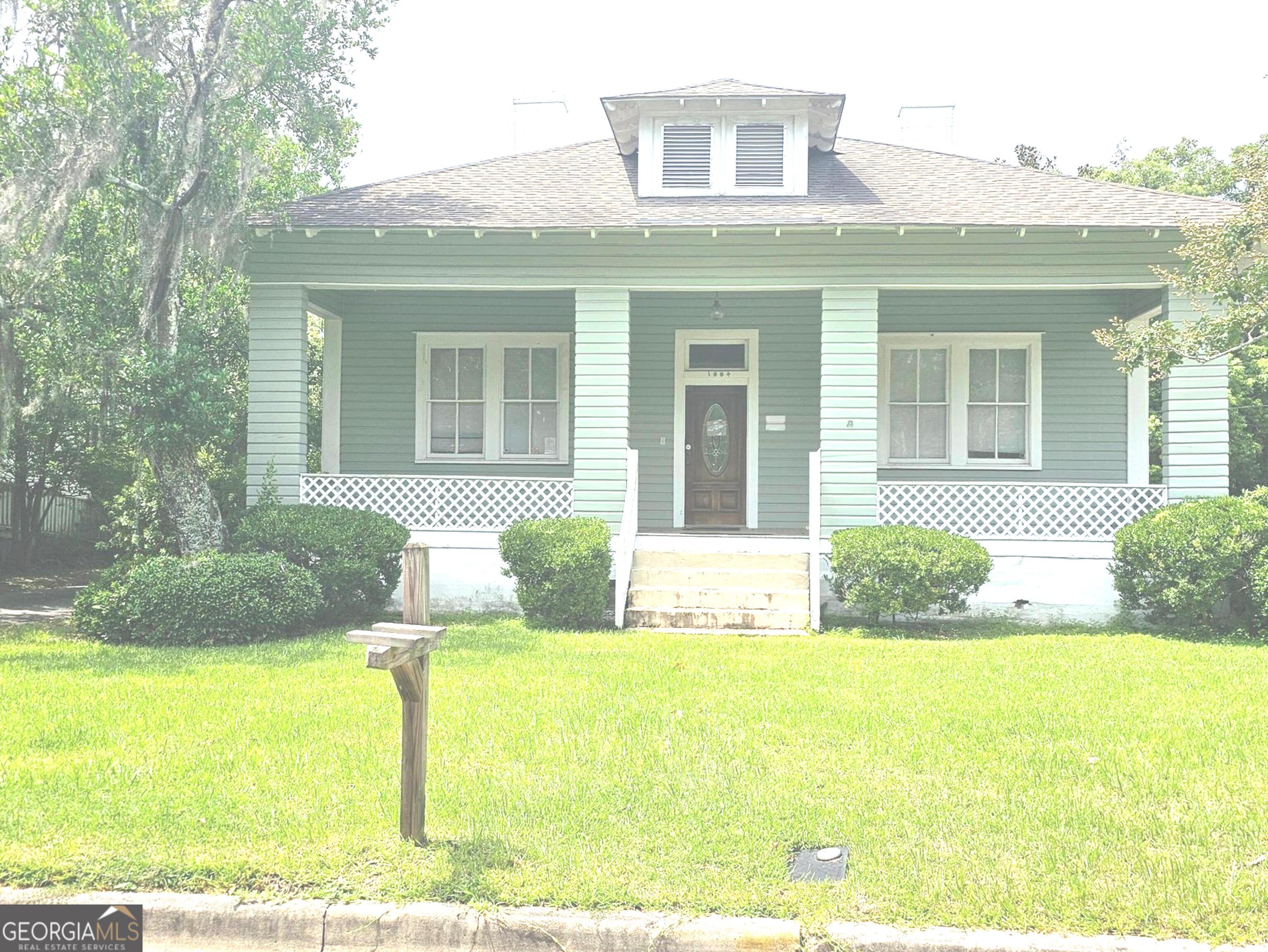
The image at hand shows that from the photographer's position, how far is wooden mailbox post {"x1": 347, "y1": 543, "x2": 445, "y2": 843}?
4.24m

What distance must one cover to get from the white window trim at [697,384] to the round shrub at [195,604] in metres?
5.94

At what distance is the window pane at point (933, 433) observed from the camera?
14195 mm

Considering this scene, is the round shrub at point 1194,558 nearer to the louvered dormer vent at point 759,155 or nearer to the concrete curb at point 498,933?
the louvered dormer vent at point 759,155

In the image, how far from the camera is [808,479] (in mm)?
13992

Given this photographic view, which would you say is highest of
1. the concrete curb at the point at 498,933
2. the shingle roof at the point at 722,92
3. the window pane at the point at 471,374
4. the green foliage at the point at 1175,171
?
the green foliage at the point at 1175,171

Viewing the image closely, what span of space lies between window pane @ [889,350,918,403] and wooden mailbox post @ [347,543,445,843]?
36.0 feet

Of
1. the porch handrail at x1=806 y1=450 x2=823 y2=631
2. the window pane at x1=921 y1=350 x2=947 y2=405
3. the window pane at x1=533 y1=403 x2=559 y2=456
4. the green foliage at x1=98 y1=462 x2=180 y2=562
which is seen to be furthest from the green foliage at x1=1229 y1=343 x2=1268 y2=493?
the green foliage at x1=98 y1=462 x2=180 y2=562

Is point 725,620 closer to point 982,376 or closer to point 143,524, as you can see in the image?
point 982,376

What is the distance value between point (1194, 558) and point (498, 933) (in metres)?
9.14

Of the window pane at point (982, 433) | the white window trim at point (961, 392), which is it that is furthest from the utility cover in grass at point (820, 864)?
the window pane at point (982, 433)

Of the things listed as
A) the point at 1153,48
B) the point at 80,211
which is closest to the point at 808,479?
the point at 80,211

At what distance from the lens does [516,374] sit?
14.6 metres

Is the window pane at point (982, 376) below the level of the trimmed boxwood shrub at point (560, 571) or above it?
above

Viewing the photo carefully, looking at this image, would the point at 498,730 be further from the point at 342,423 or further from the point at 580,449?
the point at 342,423
